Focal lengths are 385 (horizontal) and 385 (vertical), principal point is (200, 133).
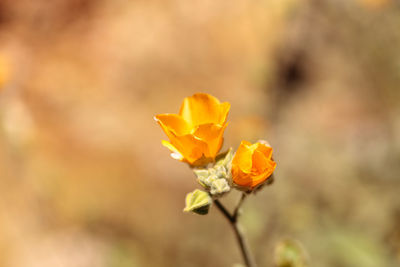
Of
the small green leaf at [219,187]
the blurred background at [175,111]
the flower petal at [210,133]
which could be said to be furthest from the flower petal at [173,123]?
the blurred background at [175,111]

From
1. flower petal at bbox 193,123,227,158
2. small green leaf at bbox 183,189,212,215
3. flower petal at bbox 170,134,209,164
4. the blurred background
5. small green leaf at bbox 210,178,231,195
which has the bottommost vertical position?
small green leaf at bbox 183,189,212,215

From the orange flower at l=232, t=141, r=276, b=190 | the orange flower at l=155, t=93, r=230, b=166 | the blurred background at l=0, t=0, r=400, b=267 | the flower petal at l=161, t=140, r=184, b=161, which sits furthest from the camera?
the blurred background at l=0, t=0, r=400, b=267

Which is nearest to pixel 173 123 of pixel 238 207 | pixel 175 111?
pixel 238 207

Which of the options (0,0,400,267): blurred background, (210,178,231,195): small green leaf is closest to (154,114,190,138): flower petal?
(210,178,231,195): small green leaf

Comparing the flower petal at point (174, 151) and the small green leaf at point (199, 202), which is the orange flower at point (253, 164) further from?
the flower petal at point (174, 151)

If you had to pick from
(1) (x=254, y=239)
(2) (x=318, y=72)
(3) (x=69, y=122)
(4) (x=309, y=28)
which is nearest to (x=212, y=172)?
(1) (x=254, y=239)

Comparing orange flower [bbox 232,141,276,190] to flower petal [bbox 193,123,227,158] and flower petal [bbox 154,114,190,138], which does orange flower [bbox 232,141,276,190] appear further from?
flower petal [bbox 154,114,190,138]

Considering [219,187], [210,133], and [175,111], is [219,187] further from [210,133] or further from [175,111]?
[175,111]
